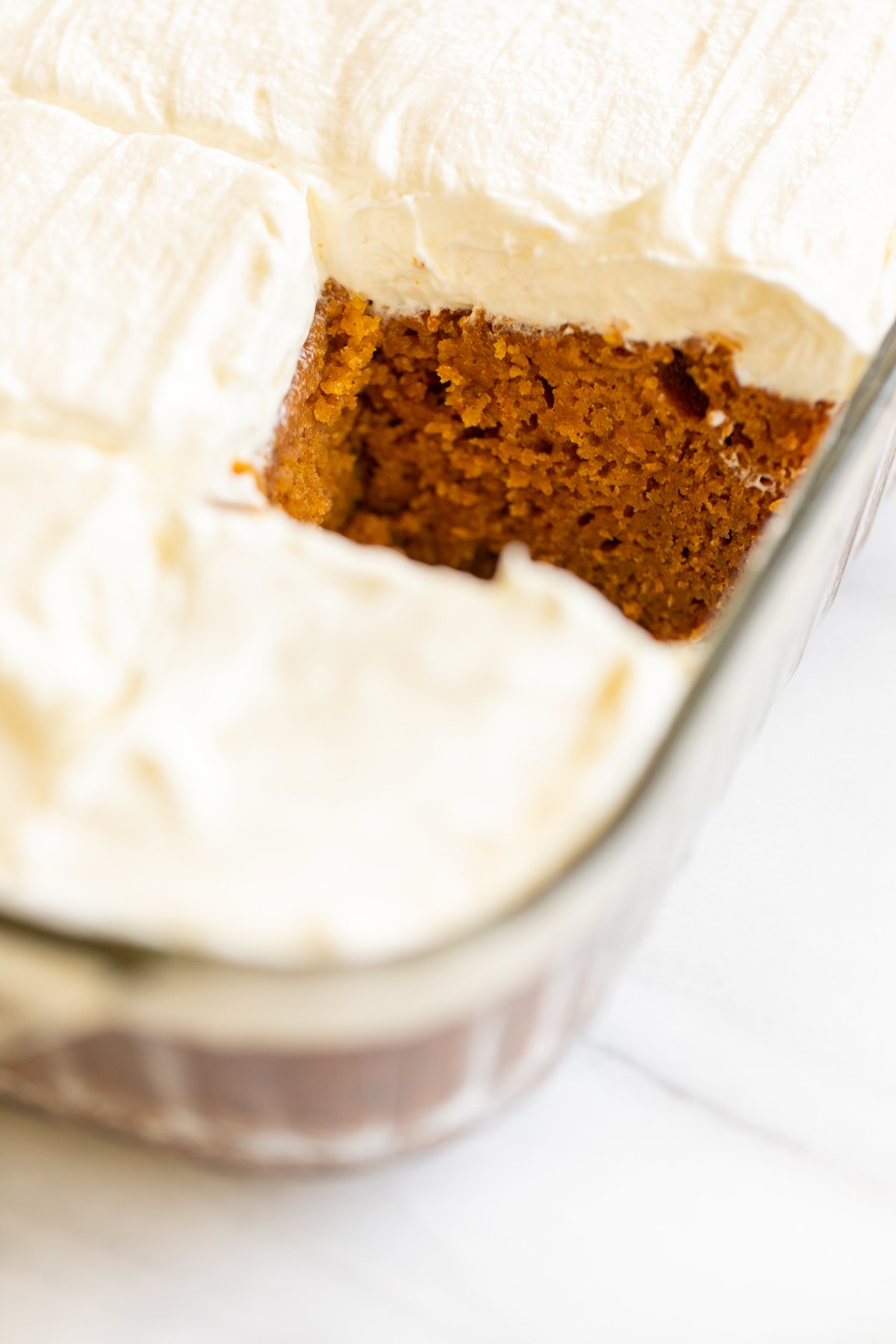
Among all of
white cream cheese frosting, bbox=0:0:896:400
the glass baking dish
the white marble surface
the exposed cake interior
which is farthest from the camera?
the exposed cake interior

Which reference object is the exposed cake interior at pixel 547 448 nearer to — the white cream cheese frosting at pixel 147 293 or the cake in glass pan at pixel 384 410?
the cake in glass pan at pixel 384 410

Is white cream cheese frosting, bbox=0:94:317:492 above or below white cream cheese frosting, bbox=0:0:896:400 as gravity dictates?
below

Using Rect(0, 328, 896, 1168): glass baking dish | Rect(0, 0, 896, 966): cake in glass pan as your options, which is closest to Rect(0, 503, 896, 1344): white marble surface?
Rect(0, 328, 896, 1168): glass baking dish

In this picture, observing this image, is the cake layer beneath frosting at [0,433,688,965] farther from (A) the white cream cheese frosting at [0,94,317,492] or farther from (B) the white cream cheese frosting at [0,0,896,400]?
(B) the white cream cheese frosting at [0,0,896,400]

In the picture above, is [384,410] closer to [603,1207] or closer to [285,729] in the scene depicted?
[285,729]

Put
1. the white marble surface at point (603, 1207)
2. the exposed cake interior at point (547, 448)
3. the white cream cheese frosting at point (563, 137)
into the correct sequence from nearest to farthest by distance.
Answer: the white marble surface at point (603, 1207) < the white cream cheese frosting at point (563, 137) < the exposed cake interior at point (547, 448)

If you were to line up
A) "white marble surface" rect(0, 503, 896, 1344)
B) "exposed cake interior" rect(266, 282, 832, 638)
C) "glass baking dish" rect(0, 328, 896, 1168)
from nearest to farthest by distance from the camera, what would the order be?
1. "glass baking dish" rect(0, 328, 896, 1168)
2. "white marble surface" rect(0, 503, 896, 1344)
3. "exposed cake interior" rect(266, 282, 832, 638)

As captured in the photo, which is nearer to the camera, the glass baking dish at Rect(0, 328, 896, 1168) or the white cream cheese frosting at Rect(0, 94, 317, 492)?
the glass baking dish at Rect(0, 328, 896, 1168)

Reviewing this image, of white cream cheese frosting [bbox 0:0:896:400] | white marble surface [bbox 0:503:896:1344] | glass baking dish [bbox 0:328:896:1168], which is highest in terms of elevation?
white cream cheese frosting [bbox 0:0:896:400]

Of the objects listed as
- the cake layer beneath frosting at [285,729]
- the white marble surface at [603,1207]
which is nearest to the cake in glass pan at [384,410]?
the cake layer beneath frosting at [285,729]
